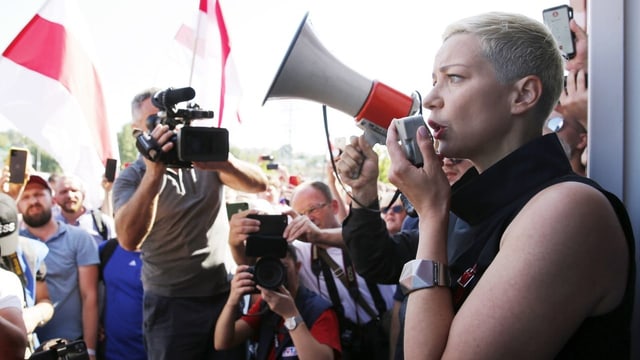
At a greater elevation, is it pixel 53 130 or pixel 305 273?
pixel 53 130

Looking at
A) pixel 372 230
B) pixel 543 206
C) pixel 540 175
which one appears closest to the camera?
pixel 543 206

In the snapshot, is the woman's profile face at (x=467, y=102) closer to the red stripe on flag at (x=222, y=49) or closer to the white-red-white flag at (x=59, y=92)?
the white-red-white flag at (x=59, y=92)

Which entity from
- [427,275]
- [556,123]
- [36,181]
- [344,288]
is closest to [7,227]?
[344,288]

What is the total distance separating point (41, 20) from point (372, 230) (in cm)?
370

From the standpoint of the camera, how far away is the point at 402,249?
82.7 inches

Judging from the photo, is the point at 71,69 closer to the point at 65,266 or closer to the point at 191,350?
the point at 65,266

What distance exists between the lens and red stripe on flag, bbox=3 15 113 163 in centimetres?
424

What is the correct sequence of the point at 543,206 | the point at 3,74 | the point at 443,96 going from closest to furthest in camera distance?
the point at 543,206 → the point at 443,96 → the point at 3,74

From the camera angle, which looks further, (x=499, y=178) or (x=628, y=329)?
(x=499, y=178)

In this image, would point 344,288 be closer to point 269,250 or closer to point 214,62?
point 269,250

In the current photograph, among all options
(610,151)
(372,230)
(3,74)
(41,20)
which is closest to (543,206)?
(610,151)

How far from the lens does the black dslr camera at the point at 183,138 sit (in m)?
2.61

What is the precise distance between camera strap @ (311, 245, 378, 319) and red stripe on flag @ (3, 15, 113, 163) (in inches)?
89.6

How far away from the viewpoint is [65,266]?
4.11 m
